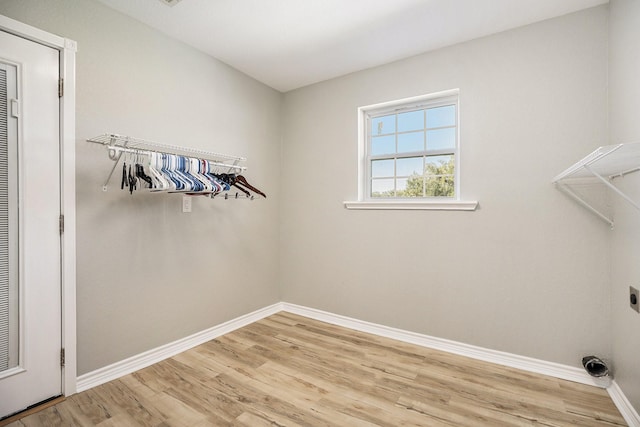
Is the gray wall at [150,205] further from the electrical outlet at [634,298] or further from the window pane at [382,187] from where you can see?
the electrical outlet at [634,298]

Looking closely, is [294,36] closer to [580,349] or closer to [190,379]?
[190,379]

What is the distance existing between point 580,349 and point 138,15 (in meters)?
3.84

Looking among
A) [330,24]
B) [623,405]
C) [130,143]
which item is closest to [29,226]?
[130,143]

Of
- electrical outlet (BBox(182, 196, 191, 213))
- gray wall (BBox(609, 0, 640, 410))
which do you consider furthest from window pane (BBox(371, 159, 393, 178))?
electrical outlet (BBox(182, 196, 191, 213))

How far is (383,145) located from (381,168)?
23 centimetres

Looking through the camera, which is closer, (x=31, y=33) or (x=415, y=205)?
(x=31, y=33)

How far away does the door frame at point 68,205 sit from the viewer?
5.96 ft

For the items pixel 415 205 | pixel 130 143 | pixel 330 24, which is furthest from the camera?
pixel 415 205

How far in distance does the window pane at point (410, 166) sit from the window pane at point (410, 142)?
3.5 inches

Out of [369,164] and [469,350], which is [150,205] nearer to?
[369,164]

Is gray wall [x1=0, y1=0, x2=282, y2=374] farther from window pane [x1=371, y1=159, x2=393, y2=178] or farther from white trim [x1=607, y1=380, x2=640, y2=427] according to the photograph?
white trim [x1=607, y1=380, x2=640, y2=427]

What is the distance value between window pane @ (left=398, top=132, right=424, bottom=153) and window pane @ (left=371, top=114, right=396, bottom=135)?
133 mm

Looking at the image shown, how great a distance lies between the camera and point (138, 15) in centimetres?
213

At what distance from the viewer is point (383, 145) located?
2980 mm
